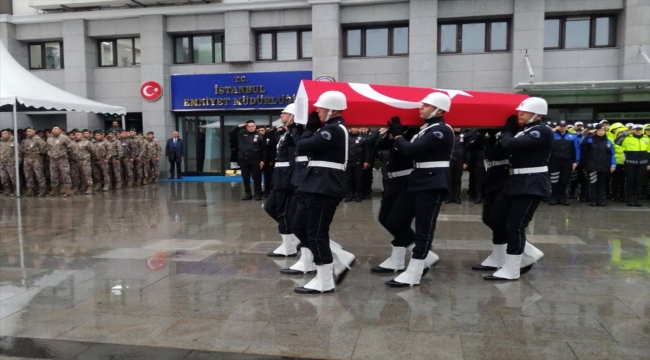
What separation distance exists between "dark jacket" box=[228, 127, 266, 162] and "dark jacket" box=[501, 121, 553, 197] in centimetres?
830

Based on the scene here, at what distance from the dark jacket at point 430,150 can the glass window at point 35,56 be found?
1980 centimetres

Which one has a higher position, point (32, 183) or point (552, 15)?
point (552, 15)

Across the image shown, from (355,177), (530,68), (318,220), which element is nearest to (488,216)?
(318,220)

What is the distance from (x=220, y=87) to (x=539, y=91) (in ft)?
34.3

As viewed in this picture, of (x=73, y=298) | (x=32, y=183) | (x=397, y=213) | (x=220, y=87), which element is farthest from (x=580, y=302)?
(x=220, y=87)

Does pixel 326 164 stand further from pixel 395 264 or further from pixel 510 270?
pixel 510 270

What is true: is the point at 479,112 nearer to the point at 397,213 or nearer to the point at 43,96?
the point at 397,213

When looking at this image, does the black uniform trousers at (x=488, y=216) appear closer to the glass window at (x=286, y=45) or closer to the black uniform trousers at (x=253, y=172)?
the black uniform trousers at (x=253, y=172)

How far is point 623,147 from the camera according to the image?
40.2ft

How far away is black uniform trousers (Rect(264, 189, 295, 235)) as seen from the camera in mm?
6578

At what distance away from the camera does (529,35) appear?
1661 cm

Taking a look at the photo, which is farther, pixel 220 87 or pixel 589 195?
pixel 220 87

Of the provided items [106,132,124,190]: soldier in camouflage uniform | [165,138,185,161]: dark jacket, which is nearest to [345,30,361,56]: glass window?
[165,138,185,161]: dark jacket

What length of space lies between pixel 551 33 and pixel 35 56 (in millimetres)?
18600
